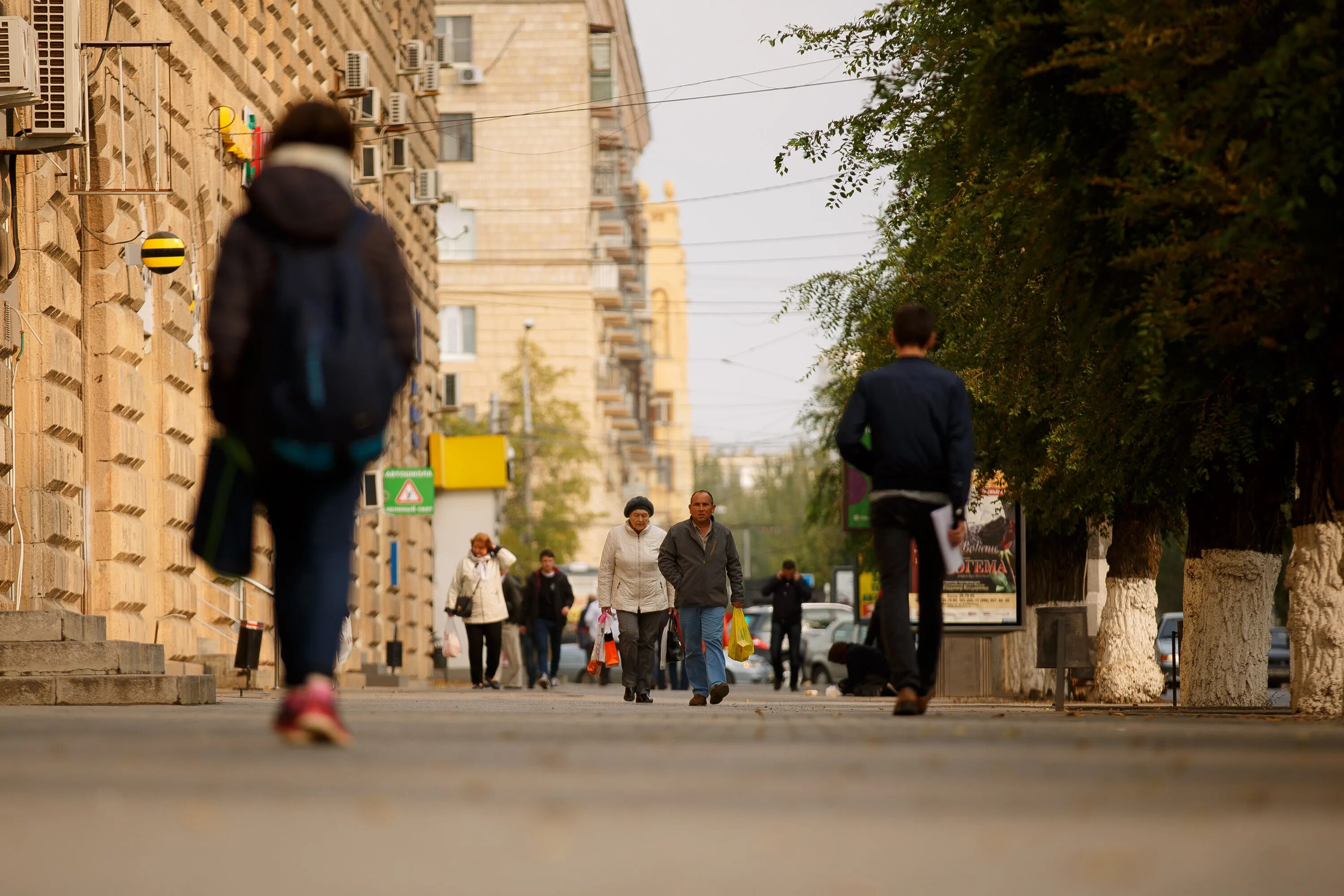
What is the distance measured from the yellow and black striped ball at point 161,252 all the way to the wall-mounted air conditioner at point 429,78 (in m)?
22.1

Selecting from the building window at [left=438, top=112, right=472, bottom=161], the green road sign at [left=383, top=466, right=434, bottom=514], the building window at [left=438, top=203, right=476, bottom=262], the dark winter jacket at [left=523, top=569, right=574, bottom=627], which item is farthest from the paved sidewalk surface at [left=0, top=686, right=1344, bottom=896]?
the building window at [left=438, top=112, right=472, bottom=161]

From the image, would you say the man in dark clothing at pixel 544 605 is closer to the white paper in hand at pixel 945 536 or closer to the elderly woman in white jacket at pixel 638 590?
the elderly woman in white jacket at pixel 638 590

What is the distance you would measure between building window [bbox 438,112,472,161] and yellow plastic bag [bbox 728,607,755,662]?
5759 centimetres

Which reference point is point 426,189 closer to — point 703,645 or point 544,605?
point 544,605

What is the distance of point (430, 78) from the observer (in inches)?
1688

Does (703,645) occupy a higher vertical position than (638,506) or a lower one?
lower

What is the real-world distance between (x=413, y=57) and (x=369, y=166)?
6494 millimetres

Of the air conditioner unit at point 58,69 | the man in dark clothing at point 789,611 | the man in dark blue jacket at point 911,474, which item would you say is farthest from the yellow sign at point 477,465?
the man in dark blue jacket at point 911,474

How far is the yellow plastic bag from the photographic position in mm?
18391

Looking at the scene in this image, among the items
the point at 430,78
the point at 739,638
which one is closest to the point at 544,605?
the point at 739,638

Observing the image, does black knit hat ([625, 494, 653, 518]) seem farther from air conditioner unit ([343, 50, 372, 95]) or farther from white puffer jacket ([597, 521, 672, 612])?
air conditioner unit ([343, 50, 372, 95])

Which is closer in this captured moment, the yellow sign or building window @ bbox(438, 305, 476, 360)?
the yellow sign

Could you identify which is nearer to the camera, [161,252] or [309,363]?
[309,363]

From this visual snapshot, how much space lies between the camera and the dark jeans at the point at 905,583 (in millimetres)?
11109
